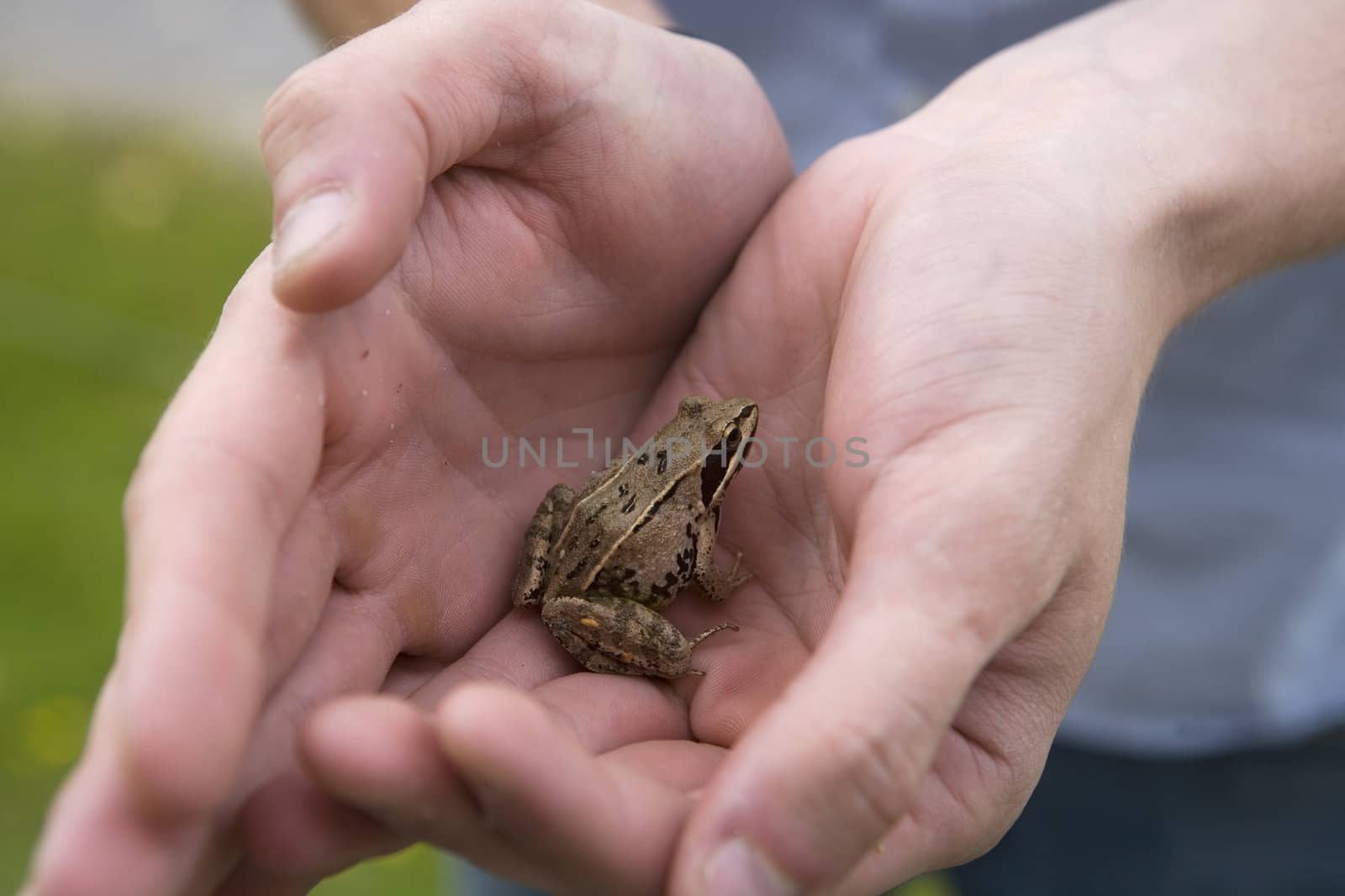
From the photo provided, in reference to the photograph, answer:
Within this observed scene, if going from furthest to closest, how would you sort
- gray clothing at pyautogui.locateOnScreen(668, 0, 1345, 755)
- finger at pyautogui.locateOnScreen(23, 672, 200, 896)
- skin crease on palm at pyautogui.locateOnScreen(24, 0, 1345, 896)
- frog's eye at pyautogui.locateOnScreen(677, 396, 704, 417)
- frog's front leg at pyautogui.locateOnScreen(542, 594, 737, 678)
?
1. frog's eye at pyautogui.locateOnScreen(677, 396, 704, 417)
2. gray clothing at pyautogui.locateOnScreen(668, 0, 1345, 755)
3. frog's front leg at pyautogui.locateOnScreen(542, 594, 737, 678)
4. skin crease on palm at pyautogui.locateOnScreen(24, 0, 1345, 896)
5. finger at pyautogui.locateOnScreen(23, 672, 200, 896)

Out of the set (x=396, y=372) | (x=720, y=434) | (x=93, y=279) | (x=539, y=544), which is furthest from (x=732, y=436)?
(x=93, y=279)

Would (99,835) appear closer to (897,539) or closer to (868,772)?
(868,772)

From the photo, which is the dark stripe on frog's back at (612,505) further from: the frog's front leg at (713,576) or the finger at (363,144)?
the finger at (363,144)

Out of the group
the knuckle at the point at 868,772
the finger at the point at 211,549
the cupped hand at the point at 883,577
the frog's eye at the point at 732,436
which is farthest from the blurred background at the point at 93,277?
the knuckle at the point at 868,772

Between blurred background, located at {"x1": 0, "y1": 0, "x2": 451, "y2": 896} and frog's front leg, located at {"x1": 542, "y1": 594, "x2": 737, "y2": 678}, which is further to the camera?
blurred background, located at {"x1": 0, "y1": 0, "x2": 451, "y2": 896}

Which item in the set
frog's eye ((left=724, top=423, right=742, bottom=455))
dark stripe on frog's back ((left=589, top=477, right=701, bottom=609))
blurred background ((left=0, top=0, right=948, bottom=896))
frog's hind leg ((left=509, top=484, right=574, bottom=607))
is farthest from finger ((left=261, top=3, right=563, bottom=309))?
blurred background ((left=0, top=0, right=948, bottom=896))

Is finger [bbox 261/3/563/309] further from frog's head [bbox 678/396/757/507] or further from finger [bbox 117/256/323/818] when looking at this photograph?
frog's head [bbox 678/396/757/507]

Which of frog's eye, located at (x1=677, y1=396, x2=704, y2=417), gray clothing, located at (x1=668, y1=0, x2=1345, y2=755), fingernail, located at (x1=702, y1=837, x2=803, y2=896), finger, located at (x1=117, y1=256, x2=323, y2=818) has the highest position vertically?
finger, located at (x1=117, y1=256, x2=323, y2=818)

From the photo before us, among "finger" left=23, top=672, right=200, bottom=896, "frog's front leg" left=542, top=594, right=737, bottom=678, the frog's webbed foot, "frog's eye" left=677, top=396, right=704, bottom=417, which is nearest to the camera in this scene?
"finger" left=23, top=672, right=200, bottom=896
